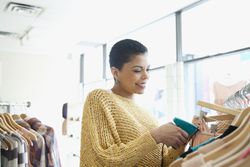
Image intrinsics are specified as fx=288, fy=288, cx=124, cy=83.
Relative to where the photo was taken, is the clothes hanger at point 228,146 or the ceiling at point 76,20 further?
the ceiling at point 76,20

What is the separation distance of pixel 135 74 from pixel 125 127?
23 cm

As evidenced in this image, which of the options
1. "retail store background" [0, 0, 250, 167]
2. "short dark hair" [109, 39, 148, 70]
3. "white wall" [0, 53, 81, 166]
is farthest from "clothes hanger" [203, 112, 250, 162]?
"white wall" [0, 53, 81, 166]

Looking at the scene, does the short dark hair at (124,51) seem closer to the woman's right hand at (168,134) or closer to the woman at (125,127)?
the woman at (125,127)

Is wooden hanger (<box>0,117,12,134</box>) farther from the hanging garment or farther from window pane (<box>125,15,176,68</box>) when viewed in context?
window pane (<box>125,15,176,68</box>)

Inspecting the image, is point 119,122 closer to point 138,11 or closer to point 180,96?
point 180,96

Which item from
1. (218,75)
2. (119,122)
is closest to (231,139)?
(119,122)

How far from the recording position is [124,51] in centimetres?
120

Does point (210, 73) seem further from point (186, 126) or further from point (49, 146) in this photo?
point (186, 126)

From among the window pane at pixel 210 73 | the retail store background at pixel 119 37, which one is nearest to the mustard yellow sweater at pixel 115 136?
the retail store background at pixel 119 37

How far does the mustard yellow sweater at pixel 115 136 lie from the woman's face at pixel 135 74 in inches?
2.6

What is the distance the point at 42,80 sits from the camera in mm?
5344

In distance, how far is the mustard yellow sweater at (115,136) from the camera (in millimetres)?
926

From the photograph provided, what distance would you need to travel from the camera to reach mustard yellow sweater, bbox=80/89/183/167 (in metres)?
0.93

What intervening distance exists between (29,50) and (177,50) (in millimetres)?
3053
